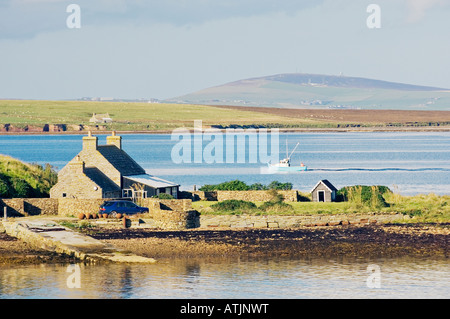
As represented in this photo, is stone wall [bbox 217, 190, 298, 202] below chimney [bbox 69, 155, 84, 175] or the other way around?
below

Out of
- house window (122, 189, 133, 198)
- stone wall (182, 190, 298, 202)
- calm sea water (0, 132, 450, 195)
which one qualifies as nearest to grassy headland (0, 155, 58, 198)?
house window (122, 189, 133, 198)

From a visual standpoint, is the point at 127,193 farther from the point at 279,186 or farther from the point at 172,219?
the point at 279,186

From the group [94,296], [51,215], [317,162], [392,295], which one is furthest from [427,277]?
[317,162]

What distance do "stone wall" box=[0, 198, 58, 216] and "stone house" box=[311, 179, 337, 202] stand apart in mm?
12413

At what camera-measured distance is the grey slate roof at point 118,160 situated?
43062 mm

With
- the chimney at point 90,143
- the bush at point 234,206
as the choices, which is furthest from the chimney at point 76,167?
the bush at point 234,206

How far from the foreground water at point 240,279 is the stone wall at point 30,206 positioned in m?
9.83

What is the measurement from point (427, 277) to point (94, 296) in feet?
34.3

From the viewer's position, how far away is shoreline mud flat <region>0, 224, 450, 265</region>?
31.7 m

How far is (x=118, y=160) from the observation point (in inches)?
1726

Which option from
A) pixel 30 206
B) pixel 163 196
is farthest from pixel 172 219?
pixel 30 206

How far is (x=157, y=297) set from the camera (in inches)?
987

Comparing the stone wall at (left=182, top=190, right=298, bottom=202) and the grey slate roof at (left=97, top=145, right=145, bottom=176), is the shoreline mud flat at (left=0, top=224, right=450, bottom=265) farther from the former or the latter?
the grey slate roof at (left=97, top=145, right=145, bottom=176)
